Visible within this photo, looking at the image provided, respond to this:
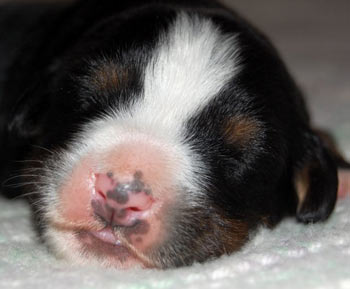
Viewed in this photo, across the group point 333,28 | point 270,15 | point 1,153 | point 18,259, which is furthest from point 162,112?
point 270,15

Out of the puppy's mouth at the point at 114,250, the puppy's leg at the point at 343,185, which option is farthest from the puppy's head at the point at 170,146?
the puppy's leg at the point at 343,185

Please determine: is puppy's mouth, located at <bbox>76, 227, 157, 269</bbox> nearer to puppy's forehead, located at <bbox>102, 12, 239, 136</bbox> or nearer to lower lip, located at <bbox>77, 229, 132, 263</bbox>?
lower lip, located at <bbox>77, 229, 132, 263</bbox>

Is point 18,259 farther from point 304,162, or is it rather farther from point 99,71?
point 304,162

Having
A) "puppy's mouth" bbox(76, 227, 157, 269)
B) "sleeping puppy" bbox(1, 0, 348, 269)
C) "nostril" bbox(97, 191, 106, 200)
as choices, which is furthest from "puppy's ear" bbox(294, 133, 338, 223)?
"nostril" bbox(97, 191, 106, 200)

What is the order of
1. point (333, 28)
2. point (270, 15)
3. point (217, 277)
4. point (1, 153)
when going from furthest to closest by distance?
point (270, 15) → point (333, 28) → point (1, 153) → point (217, 277)

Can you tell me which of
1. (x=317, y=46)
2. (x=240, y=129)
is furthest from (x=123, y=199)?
(x=317, y=46)

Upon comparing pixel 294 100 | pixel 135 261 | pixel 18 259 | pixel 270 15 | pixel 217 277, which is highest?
pixel 294 100
